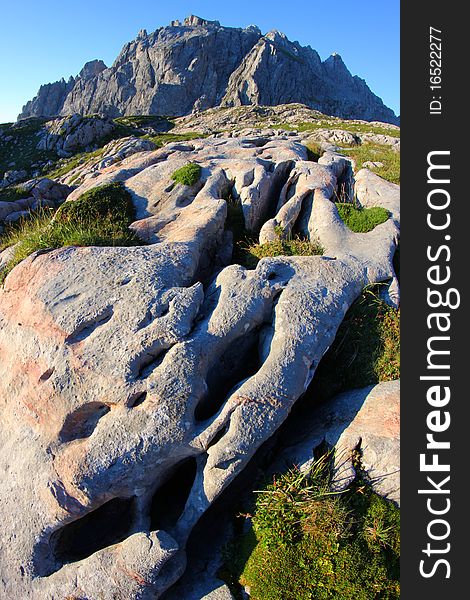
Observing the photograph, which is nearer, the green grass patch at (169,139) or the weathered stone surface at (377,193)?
the weathered stone surface at (377,193)

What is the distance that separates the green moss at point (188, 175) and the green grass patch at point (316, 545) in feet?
43.9

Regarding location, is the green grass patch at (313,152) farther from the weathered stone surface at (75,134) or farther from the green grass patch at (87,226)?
the weathered stone surface at (75,134)

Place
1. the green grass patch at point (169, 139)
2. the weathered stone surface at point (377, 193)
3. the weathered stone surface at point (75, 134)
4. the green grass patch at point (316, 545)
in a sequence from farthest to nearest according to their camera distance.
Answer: the weathered stone surface at point (75, 134) < the green grass patch at point (169, 139) < the weathered stone surface at point (377, 193) < the green grass patch at point (316, 545)

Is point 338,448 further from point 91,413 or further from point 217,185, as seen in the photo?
point 217,185

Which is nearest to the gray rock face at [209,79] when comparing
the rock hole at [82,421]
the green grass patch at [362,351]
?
the green grass patch at [362,351]

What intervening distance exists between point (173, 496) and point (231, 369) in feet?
11.5

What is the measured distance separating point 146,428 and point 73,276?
493cm

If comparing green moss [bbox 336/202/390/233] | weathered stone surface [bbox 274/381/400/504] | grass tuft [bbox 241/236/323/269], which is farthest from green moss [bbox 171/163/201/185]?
weathered stone surface [bbox 274/381/400/504]

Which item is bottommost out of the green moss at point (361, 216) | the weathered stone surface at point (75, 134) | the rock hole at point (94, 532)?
the rock hole at point (94, 532)

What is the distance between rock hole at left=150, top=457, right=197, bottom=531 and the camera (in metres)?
9.24

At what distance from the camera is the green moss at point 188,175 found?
17.8 metres

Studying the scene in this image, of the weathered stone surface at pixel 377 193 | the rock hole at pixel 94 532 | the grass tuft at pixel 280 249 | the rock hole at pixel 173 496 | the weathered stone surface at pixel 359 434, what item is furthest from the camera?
the weathered stone surface at pixel 377 193

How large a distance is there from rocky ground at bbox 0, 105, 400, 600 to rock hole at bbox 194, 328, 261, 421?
0.04 metres

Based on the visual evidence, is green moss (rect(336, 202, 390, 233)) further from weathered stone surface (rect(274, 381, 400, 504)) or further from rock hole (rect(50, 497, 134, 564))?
rock hole (rect(50, 497, 134, 564))
